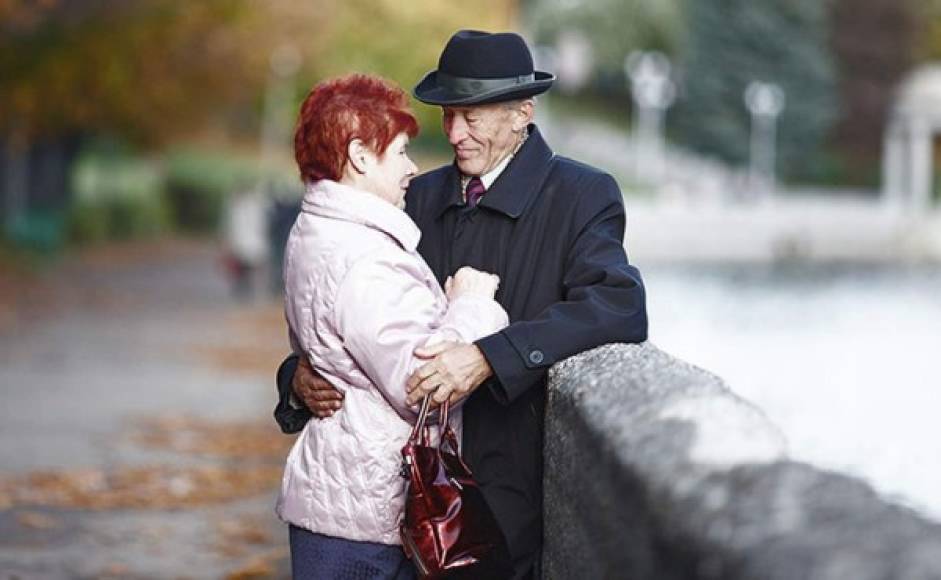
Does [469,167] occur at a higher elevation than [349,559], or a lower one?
higher

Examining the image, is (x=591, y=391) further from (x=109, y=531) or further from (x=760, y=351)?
(x=760, y=351)

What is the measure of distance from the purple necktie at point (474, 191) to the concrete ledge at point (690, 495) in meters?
0.55

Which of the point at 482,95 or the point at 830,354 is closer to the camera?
the point at 482,95

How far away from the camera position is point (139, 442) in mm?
12406

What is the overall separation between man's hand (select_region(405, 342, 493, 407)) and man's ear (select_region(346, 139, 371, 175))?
44cm

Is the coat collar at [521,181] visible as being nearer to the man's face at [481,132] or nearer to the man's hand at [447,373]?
the man's face at [481,132]

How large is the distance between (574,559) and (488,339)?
1.80 ft

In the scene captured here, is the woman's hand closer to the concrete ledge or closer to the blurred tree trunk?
the concrete ledge

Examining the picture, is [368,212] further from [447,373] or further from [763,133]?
[763,133]

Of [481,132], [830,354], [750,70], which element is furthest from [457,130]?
[750,70]

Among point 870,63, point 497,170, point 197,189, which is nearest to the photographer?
point 497,170

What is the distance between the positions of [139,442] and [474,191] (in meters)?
8.00

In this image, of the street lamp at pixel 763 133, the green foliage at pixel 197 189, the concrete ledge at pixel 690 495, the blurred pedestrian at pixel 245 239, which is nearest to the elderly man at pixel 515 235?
the concrete ledge at pixel 690 495

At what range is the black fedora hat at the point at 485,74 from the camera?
4551mm
